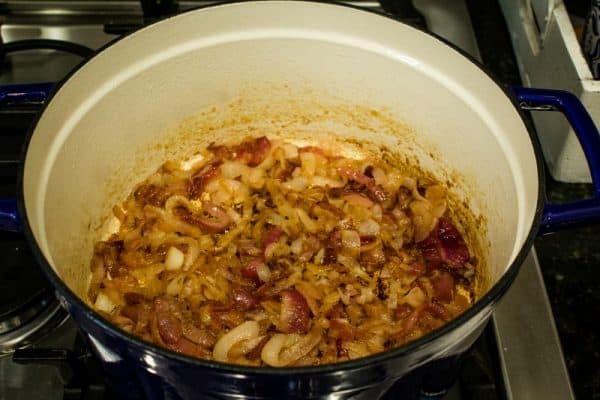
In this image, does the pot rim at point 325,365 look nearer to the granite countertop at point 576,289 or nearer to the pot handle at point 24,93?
the pot handle at point 24,93

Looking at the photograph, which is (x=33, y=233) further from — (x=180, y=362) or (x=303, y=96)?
(x=303, y=96)

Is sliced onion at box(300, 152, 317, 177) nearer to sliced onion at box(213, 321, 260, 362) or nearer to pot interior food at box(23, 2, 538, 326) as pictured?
pot interior food at box(23, 2, 538, 326)

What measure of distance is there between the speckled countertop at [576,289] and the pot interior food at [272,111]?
0.56ft

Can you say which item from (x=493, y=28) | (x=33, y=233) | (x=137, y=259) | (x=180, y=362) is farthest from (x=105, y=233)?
(x=493, y=28)

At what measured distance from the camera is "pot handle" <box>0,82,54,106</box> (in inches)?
36.5

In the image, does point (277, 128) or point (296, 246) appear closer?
point (296, 246)

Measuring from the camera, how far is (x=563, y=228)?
2.76 ft

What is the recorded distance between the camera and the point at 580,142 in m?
0.90

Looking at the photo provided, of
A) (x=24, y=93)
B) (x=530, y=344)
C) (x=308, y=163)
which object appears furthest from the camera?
(x=308, y=163)

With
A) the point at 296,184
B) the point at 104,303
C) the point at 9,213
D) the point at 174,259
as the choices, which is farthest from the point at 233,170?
the point at 9,213

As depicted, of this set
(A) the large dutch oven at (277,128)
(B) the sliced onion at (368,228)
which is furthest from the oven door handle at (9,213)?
(B) the sliced onion at (368,228)

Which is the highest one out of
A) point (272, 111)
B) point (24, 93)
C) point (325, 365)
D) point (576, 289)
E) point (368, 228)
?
point (24, 93)

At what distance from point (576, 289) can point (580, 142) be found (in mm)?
396

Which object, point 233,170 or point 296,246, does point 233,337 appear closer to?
point 296,246
